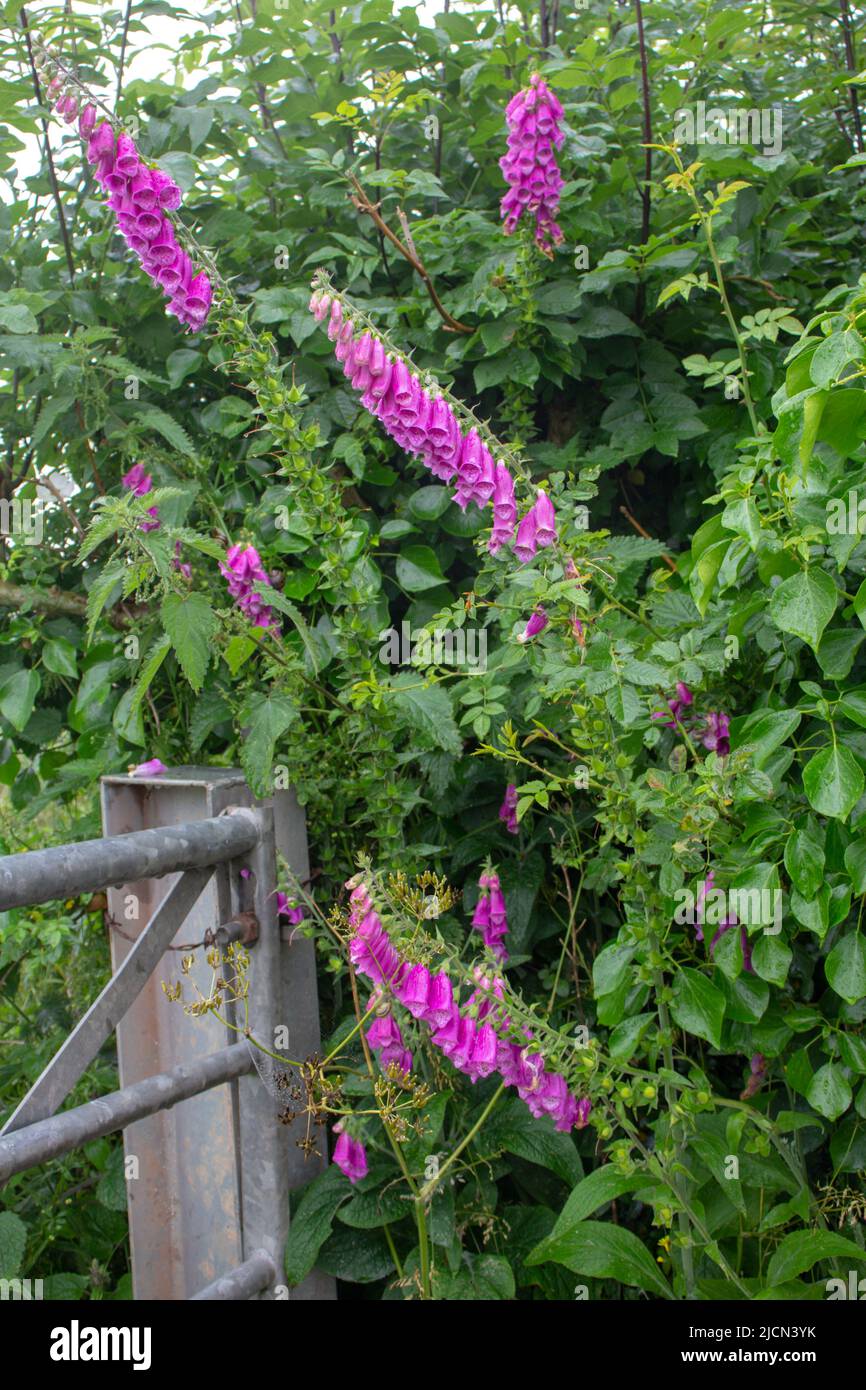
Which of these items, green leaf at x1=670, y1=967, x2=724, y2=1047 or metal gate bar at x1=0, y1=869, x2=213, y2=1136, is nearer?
metal gate bar at x1=0, y1=869, x2=213, y2=1136

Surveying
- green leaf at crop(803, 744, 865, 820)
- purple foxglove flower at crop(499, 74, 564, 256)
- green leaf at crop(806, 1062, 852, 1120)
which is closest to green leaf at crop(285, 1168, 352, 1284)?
green leaf at crop(806, 1062, 852, 1120)

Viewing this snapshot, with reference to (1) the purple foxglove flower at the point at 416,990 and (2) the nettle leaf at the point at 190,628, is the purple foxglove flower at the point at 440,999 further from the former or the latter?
(2) the nettle leaf at the point at 190,628

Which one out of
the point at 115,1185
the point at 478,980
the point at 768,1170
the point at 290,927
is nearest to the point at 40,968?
the point at 115,1185

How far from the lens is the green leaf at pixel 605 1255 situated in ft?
5.35

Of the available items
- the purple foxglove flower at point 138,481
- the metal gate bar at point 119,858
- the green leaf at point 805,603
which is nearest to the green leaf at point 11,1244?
the metal gate bar at point 119,858

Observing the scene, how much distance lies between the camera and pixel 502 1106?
76.5 inches

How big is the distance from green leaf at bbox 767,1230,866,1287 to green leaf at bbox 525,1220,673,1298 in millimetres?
153

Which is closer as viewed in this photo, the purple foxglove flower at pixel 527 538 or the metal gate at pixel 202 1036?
the metal gate at pixel 202 1036

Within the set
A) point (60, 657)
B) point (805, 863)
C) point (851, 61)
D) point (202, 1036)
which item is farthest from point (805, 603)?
point (851, 61)

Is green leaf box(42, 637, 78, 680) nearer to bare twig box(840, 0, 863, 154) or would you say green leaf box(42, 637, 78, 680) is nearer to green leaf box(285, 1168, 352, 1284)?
green leaf box(285, 1168, 352, 1284)

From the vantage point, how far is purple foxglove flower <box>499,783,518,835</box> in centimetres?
204

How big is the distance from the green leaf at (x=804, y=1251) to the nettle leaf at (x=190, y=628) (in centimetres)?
114

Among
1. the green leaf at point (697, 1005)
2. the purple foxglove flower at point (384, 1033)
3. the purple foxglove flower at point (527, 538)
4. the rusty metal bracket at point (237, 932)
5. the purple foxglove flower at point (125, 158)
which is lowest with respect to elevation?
the purple foxglove flower at point (384, 1033)
